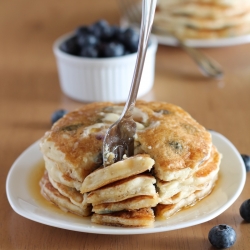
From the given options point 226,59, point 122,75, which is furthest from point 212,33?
point 122,75

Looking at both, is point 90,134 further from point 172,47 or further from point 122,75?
point 172,47

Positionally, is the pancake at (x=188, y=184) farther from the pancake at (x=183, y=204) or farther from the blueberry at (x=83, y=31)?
the blueberry at (x=83, y=31)

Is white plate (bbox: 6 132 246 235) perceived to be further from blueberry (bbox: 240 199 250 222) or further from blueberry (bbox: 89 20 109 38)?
blueberry (bbox: 89 20 109 38)

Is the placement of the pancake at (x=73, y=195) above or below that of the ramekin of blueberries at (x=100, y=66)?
above

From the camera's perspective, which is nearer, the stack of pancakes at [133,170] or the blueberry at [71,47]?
the stack of pancakes at [133,170]

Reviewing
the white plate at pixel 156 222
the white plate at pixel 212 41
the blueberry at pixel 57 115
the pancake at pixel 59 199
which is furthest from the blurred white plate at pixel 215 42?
the pancake at pixel 59 199

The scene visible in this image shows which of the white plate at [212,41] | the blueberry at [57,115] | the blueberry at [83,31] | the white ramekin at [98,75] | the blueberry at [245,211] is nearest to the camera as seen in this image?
the blueberry at [245,211]

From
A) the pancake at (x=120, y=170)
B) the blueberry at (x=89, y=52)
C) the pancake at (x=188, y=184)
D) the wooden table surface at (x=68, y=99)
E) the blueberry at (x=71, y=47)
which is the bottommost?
the wooden table surface at (x=68, y=99)

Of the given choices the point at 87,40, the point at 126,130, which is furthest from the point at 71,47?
the point at 126,130
